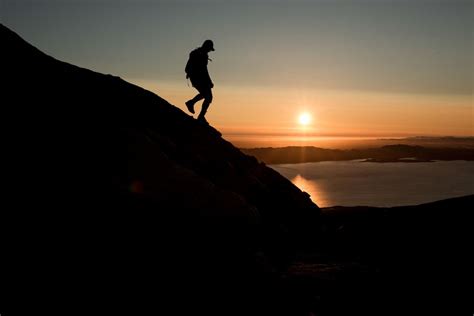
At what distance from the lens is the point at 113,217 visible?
9102 millimetres

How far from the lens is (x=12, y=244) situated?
791 cm

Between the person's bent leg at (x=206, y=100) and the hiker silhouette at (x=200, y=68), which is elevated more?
the hiker silhouette at (x=200, y=68)

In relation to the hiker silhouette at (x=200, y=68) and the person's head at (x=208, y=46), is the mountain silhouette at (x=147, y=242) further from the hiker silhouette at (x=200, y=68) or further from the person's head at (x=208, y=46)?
the person's head at (x=208, y=46)

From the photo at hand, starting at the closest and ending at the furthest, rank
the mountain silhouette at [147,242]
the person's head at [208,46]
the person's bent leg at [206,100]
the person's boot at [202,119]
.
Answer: the mountain silhouette at [147,242]
the person's head at [208,46]
the person's bent leg at [206,100]
the person's boot at [202,119]

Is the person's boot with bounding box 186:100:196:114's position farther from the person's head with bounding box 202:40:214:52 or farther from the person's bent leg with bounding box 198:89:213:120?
the person's head with bounding box 202:40:214:52

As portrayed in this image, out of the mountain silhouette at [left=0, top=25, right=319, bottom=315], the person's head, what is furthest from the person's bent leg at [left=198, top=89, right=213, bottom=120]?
the mountain silhouette at [left=0, top=25, right=319, bottom=315]

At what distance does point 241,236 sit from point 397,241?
643 centimetres

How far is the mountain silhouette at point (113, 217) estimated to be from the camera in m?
7.86

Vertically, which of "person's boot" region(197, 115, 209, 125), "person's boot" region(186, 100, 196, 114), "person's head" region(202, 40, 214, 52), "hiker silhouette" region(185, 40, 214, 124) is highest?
"person's head" region(202, 40, 214, 52)

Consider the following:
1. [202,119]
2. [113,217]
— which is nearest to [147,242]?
[113,217]

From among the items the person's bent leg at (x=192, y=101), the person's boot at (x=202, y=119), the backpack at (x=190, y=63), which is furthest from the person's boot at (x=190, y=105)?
the person's boot at (x=202, y=119)

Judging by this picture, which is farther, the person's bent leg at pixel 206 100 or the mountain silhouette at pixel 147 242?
the person's bent leg at pixel 206 100

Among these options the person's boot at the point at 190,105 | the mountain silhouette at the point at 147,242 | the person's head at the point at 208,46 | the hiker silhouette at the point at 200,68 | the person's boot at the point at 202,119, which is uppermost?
the person's head at the point at 208,46

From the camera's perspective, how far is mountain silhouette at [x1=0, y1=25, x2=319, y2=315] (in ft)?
25.8
